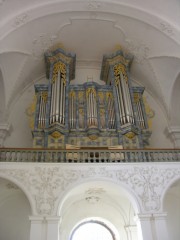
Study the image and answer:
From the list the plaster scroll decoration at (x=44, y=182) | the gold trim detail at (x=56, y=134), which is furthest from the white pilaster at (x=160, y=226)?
the gold trim detail at (x=56, y=134)

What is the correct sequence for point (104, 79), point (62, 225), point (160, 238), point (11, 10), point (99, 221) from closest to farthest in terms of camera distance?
1. point (160, 238)
2. point (11, 10)
3. point (62, 225)
4. point (99, 221)
5. point (104, 79)

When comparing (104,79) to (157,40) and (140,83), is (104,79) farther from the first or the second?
(157,40)

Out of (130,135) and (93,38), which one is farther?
(93,38)

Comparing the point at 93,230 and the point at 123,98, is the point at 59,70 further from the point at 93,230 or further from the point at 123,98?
the point at 93,230

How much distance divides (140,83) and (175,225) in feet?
21.0

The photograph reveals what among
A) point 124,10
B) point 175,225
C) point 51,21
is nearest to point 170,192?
point 175,225

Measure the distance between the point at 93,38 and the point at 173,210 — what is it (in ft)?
24.6

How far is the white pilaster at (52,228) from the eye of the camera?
22.7 feet

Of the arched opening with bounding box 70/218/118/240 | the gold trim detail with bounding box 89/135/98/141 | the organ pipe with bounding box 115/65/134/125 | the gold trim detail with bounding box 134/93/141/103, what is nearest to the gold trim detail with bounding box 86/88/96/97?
the organ pipe with bounding box 115/65/134/125

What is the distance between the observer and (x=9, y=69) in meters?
11.1

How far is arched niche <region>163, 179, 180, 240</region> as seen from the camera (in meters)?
9.28

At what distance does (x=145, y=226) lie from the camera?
717cm

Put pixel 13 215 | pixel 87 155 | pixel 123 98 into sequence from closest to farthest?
pixel 87 155 → pixel 13 215 → pixel 123 98

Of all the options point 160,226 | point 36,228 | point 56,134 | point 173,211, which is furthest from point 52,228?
point 173,211
